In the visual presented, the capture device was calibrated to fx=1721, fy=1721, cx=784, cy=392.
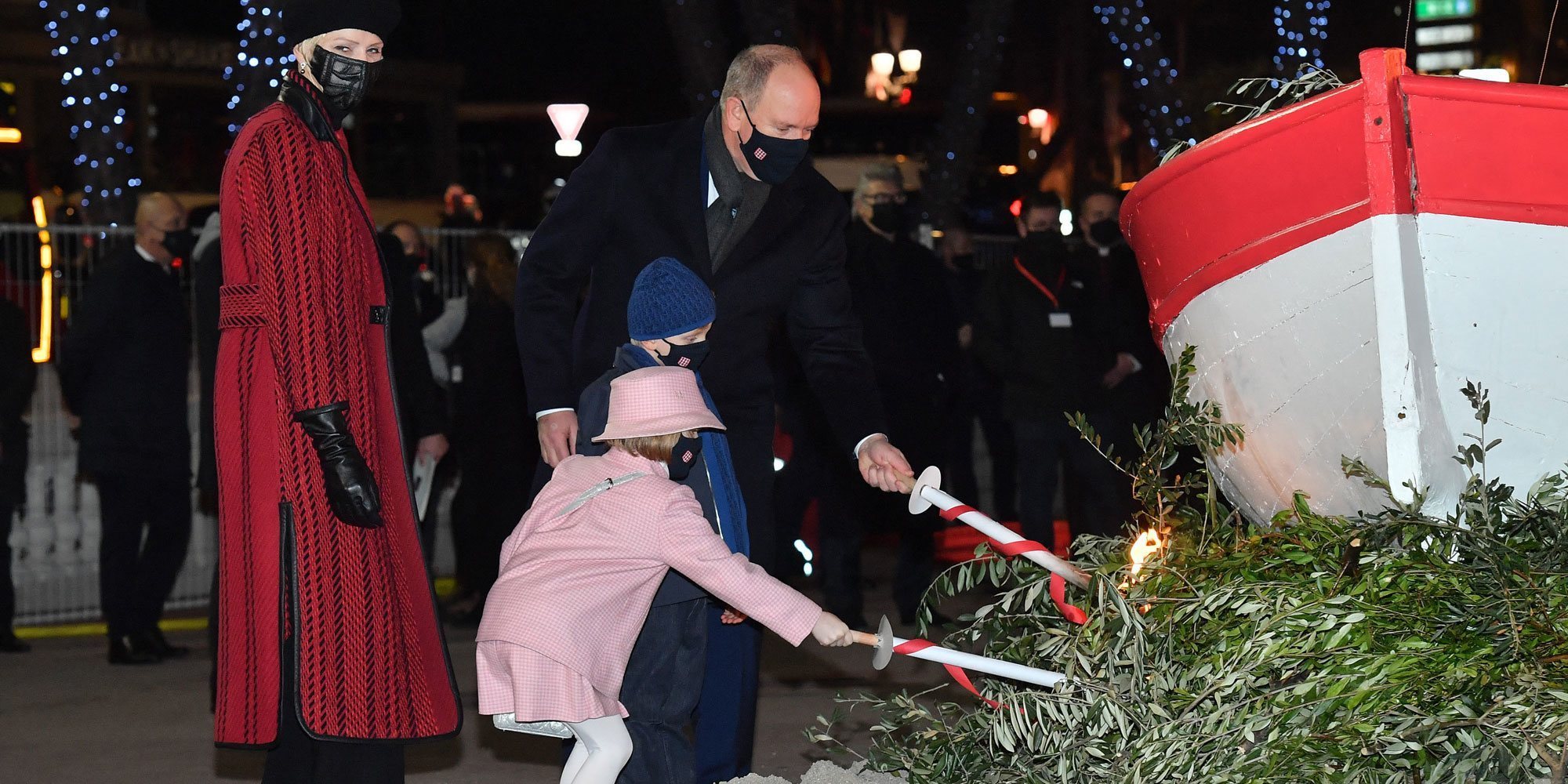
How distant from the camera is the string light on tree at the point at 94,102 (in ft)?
38.7

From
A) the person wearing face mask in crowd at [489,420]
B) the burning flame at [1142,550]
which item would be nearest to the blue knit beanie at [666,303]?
the burning flame at [1142,550]

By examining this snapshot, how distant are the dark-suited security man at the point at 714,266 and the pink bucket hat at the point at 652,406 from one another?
1.68ft

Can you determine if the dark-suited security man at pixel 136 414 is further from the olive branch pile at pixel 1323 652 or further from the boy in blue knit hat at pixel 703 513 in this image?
the olive branch pile at pixel 1323 652

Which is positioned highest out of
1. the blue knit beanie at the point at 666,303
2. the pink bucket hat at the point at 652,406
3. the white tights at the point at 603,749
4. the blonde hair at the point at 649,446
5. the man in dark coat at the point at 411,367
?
the blue knit beanie at the point at 666,303

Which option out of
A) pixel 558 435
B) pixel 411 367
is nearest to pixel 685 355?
pixel 558 435

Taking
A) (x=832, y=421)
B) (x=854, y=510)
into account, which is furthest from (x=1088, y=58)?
(x=832, y=421)

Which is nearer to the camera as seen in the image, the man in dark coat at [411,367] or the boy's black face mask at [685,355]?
the boy's black face mask at [685,355]

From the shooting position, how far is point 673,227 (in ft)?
14.6

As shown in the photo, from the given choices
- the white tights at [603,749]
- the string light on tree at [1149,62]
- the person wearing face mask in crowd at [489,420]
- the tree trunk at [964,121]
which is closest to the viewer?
the white tights at [603,749]

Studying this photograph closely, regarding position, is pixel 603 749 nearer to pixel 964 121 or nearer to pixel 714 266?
pixel 714 266

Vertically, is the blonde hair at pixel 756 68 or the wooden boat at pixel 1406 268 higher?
the blonde hair at pixel 756 68

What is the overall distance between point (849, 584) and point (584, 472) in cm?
435

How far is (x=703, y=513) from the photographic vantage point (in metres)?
4.13

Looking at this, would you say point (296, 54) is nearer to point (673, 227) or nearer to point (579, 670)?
point (673, 227)
